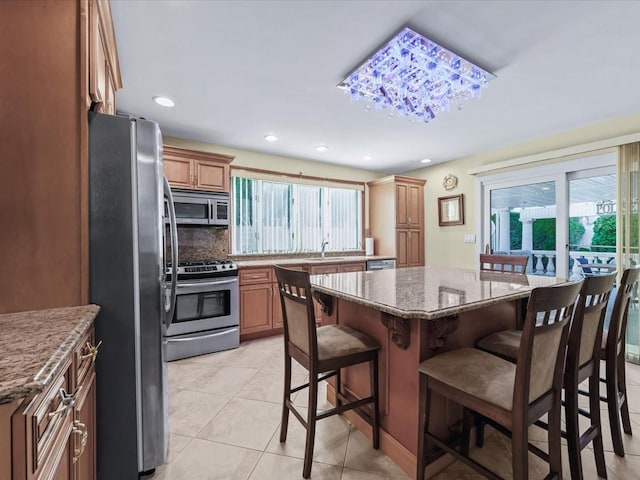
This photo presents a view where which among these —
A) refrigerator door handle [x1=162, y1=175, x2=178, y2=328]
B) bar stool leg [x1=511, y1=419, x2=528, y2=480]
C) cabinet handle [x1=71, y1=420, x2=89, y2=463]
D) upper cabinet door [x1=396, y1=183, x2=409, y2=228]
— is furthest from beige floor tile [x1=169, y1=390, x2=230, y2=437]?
upper cabinet door [x1=396, y1=183, x2=409, y2=228]

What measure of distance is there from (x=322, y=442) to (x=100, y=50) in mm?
2475

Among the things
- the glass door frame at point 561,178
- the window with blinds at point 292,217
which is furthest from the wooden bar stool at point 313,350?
the glass door frame at point 561,178

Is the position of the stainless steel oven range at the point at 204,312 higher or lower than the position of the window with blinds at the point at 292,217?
lower

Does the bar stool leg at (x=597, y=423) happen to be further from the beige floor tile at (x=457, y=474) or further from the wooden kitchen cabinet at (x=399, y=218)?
the wooden kitchen cabinet at (x=399, y=218)

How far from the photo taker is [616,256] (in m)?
3.01

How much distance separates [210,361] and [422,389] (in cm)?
229

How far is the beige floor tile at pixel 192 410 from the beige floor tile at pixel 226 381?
0.26 feet

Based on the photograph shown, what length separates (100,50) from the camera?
152cm

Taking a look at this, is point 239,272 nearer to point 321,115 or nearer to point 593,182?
point 321,115

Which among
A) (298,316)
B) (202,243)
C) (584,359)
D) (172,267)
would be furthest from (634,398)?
(202,243)

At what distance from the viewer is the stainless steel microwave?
332 cm

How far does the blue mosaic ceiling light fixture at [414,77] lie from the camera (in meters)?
1.92

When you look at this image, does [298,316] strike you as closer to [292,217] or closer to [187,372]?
[187,372]

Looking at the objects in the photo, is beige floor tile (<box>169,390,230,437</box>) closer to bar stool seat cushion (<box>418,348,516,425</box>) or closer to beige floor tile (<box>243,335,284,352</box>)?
beige floor tile (<box>243,335,284,352</box>)
